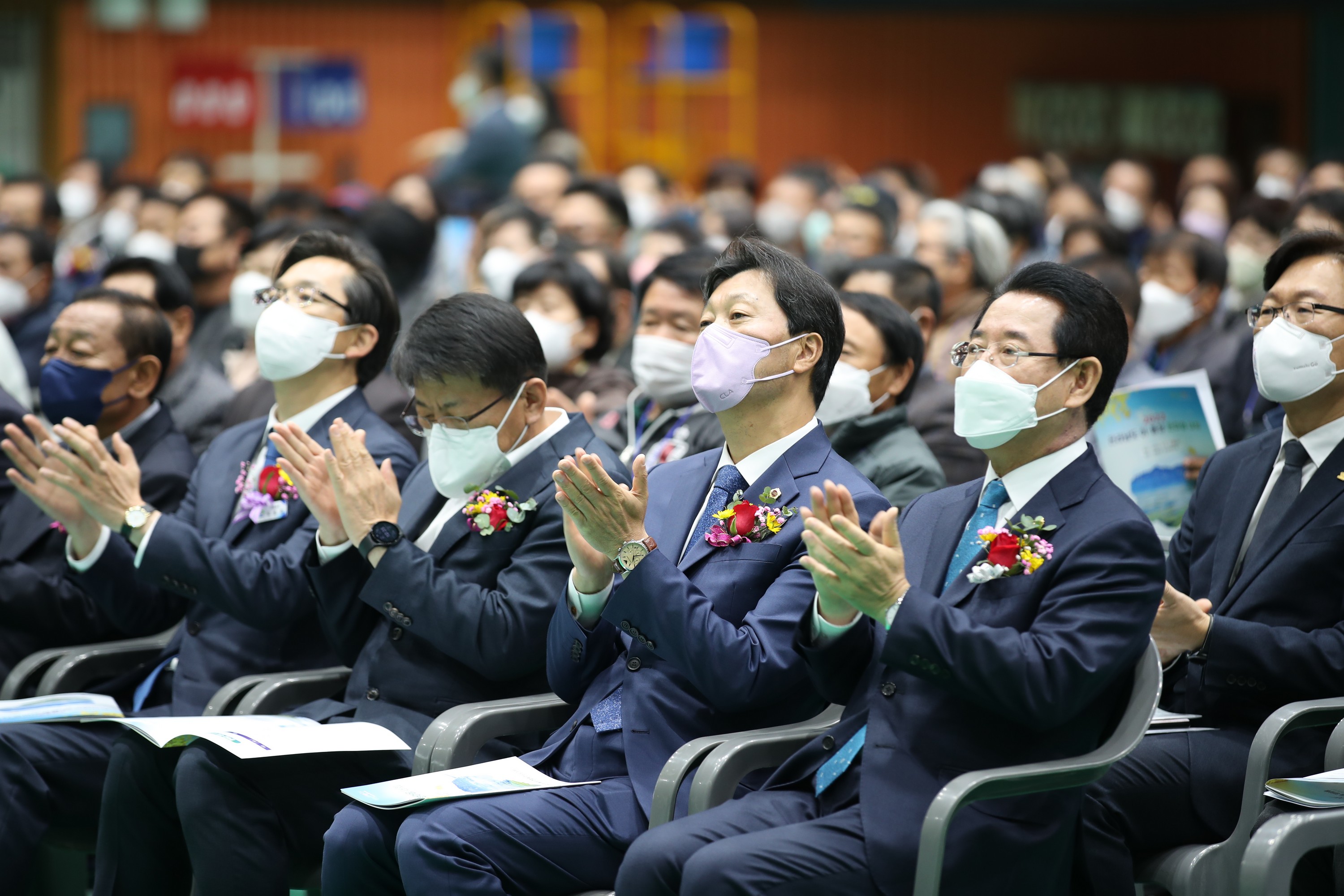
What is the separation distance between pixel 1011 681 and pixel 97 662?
248 cm

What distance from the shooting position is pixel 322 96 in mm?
14922

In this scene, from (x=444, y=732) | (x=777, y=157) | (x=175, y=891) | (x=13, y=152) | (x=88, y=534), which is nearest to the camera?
(x=444, y=732)

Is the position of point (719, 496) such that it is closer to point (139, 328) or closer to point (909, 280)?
point (909, 280)

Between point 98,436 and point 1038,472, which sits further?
point 98,436

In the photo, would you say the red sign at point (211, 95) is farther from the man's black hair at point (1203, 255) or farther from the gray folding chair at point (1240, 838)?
the gray folding chair at point (1240, 838)

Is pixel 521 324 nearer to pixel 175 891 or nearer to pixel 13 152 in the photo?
pixel 175 891

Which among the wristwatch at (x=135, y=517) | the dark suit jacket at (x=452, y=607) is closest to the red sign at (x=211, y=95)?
the wristwatch at (x=135, y=517)

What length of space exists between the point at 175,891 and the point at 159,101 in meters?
12.8

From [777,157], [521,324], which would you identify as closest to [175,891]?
[521,324]

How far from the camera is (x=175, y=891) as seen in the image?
3316 mm

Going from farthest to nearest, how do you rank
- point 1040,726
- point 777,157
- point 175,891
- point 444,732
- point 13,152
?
point 777,157 < point 13,152 < point 175,891 < point 444,732 < point 1040,726

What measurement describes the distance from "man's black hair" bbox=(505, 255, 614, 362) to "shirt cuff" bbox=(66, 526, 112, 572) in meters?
1.64

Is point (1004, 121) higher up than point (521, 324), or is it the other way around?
point (1004, 121)

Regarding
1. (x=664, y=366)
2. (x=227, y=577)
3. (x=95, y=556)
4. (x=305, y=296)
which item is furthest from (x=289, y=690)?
(x=664, y=366)
